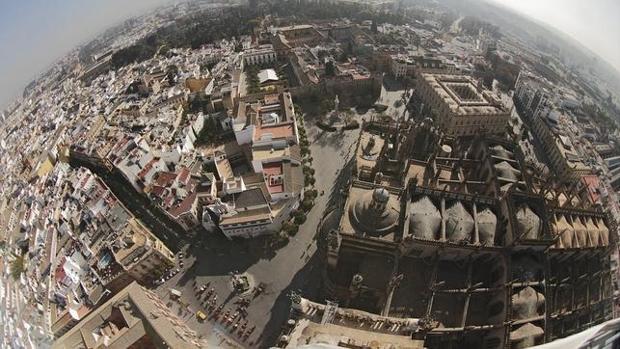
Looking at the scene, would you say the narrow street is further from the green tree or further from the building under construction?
the green tree

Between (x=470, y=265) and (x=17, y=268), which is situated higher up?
(x=470, y=265)

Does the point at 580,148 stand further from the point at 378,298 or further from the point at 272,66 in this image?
the point at 272,66

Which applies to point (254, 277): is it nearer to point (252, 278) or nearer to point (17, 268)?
point (252, 278)

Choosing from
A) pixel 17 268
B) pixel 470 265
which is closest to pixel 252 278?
pixel 470 265

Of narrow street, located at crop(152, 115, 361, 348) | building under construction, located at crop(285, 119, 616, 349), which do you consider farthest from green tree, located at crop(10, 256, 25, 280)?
building under construction, located at crop(285, 119, 616, 349)

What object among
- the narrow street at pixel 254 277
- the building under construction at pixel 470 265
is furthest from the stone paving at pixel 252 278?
the building under construction at pixel 470 265

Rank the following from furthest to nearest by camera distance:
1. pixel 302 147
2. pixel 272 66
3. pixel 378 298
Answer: pixel 272 66
pixel 302 147
pixel 378 298

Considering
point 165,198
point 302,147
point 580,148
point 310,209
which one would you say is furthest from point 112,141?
point 580,148

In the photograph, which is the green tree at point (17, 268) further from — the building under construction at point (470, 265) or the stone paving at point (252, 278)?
the building under construction at point (470, 265)
